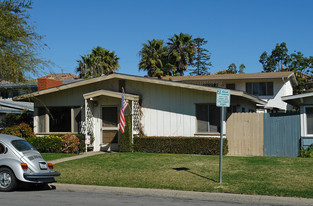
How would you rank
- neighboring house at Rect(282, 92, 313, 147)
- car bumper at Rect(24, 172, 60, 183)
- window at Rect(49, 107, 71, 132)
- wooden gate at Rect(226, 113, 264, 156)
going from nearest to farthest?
car bumper at Rect(24, 172, 60, 183) → neighboring house at Rect(282, 92, 313, 147) → wooden gate at Rect(226, 113, 264, 156) → window at Rect(49, 107, 71, 132)

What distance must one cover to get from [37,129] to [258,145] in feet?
37.9

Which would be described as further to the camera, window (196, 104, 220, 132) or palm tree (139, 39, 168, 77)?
palm tree (139, 39, 168, 77)

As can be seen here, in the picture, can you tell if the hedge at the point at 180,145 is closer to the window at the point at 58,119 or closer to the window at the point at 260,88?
the window at the point at 58,119

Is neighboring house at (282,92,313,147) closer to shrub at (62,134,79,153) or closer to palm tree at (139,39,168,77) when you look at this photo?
shrub at (62,134,79,153)

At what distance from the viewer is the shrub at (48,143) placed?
18.7m

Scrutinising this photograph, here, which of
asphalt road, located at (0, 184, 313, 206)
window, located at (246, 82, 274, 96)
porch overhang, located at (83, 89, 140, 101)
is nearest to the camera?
asphalt road, located at (0, 184, 313, 206)

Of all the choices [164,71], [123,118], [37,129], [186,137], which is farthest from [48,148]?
[164,71]

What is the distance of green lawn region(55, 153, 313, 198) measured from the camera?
10313 millimetres

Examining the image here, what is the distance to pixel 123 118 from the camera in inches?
702

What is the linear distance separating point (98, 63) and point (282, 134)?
986 inches

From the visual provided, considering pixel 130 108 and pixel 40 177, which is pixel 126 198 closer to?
pixel 40 177

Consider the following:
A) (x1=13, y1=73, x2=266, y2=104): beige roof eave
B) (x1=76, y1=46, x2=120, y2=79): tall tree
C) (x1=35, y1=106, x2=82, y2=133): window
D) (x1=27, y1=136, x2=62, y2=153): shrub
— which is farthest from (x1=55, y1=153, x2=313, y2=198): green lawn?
(x1=76, y1=46, x2=120, y2=79): tall tree

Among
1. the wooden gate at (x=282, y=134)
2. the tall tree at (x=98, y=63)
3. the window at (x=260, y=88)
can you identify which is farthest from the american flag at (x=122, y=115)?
the tall tree at (x=98, y=63)

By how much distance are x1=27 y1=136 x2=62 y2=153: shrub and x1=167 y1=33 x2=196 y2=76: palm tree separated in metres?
24.6
